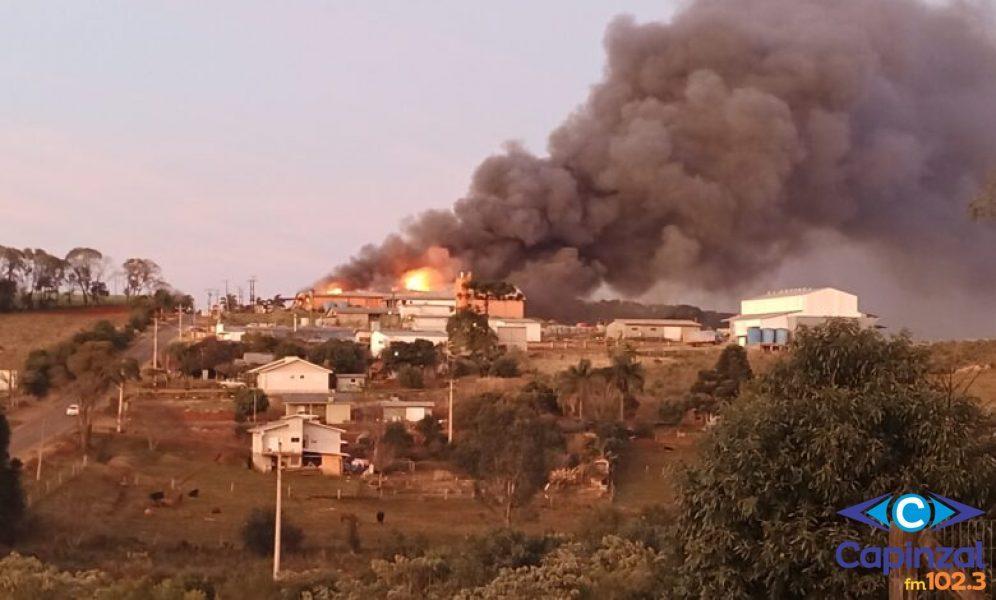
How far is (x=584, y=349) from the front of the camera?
150ft

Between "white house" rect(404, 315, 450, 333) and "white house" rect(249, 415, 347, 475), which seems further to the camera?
"white house" rect(404, 315, 450, 333)

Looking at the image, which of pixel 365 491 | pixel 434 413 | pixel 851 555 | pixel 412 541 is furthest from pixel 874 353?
pixel 434 413

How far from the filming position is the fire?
61812mm

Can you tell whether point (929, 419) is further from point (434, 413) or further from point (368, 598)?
point (434, 413)

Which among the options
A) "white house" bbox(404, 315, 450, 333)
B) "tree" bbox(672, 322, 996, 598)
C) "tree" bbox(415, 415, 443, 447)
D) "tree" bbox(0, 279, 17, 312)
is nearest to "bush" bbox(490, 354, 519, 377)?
"tree" bbox(415, 415, 443, 447)

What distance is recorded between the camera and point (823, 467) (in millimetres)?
6703

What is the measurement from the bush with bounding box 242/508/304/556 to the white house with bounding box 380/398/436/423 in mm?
13062

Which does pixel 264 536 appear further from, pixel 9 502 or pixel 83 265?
pixel 83 265

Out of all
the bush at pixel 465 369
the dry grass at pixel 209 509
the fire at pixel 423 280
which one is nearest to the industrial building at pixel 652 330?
the fire at pixel 423 280

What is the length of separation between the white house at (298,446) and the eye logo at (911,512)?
21.3 meters

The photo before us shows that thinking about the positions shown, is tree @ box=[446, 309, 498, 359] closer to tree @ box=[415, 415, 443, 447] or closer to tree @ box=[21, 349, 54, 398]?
tree @ box=[415, 415, 443, 447]

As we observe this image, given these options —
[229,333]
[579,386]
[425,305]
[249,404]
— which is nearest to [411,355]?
[249,404]

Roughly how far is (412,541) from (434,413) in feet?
45.7

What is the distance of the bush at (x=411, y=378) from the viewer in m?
37.6
